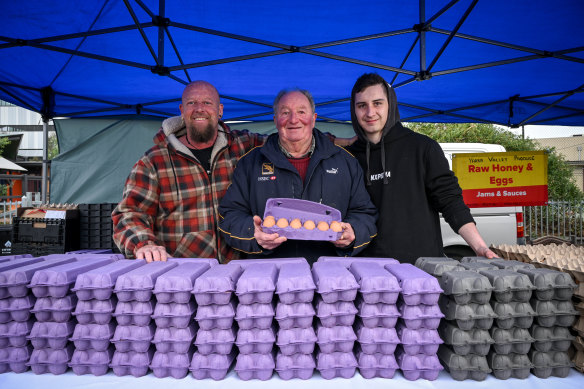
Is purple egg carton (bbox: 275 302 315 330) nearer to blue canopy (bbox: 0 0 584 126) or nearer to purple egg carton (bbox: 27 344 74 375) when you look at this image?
purple egg carton (bbox: 27 344 74 375)

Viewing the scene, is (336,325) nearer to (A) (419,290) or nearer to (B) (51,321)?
(A) (419,290)

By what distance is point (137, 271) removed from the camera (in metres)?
1.34

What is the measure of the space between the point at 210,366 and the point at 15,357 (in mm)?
749

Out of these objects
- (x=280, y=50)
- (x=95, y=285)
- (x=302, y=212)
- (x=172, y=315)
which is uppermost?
(x=280, y=50)

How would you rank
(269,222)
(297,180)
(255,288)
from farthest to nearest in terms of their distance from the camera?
(297,180) → (269,222) → (255,288)

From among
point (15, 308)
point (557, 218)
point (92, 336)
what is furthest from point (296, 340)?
point (557, 218)

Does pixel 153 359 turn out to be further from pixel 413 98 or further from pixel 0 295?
pixel 413 98

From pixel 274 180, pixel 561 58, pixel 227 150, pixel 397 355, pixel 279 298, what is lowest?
pixel 397 355

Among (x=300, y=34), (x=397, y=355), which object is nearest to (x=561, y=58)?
(x=300, y=34)

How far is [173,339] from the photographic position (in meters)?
1.25

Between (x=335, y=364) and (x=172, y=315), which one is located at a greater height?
(x=172, y=315)

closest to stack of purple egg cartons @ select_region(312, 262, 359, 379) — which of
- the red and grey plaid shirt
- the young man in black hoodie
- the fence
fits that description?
the young man in black hoodie

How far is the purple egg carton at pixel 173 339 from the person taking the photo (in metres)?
1.25

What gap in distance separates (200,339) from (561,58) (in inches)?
219
